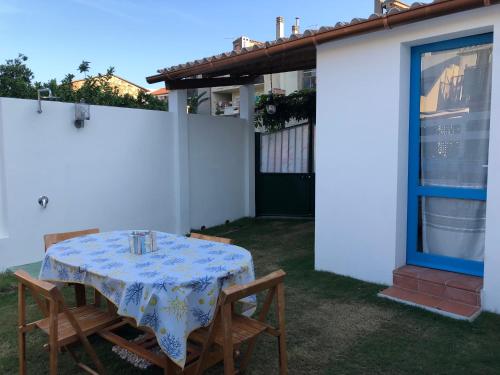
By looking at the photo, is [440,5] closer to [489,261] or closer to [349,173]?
[349,173]

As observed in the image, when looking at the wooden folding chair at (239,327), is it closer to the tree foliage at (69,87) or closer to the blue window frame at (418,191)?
the blue window frame at (418,191)

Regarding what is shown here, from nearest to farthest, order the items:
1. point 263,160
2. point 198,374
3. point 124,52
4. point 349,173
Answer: point 198,374
point 349,173
point 263,160
point 124,52

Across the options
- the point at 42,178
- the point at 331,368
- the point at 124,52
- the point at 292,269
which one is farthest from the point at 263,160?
the point at 124,52

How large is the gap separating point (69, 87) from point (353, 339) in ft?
43.9

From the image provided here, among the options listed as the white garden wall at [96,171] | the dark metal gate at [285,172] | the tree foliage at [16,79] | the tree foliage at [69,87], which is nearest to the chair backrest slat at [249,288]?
the white garden wall at [96,171]

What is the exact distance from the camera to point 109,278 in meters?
2.91

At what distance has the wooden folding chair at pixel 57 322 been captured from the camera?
9.32ft

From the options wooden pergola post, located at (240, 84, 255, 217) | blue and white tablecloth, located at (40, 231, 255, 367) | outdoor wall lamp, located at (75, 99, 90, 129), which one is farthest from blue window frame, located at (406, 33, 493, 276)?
wooden pergola post, located at (240, 84, 255, 217)

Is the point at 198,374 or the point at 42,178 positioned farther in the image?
the point at 42,178

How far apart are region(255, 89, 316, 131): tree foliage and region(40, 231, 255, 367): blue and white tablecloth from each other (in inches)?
253

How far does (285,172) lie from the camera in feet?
33.0

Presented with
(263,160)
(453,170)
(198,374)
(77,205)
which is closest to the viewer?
(198,374)

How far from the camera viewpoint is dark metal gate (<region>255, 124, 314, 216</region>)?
978 centimetres

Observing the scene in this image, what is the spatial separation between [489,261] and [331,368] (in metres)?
2.20
